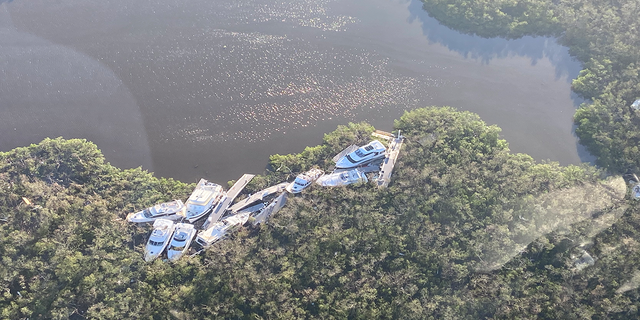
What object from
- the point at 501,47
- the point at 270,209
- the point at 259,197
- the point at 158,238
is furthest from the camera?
the point at 501,47

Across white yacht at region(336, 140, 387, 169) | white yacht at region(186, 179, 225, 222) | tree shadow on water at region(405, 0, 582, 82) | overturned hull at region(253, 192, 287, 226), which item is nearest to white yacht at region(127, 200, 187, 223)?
white yacht at region(186, 179, 225, 222)

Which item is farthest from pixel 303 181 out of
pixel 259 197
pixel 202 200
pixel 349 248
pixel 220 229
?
pixel 202 200

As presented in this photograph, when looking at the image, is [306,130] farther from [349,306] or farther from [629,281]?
[629,281]

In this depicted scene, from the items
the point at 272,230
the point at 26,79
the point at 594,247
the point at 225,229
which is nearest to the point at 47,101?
the point at 26,79

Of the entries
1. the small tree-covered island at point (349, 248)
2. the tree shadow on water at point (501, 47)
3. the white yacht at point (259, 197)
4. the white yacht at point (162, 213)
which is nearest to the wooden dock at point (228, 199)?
the white yacht at point (259, 197)

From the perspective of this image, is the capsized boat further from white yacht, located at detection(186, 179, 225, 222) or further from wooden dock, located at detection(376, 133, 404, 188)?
white yacht, located at detection(186, 179, 225, 222)

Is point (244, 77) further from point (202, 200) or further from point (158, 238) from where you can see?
point (158, 238)

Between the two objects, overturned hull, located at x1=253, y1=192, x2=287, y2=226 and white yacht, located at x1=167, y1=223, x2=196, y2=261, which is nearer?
white yacht, located at x1=167, y1=223, x2=196, y2=261
